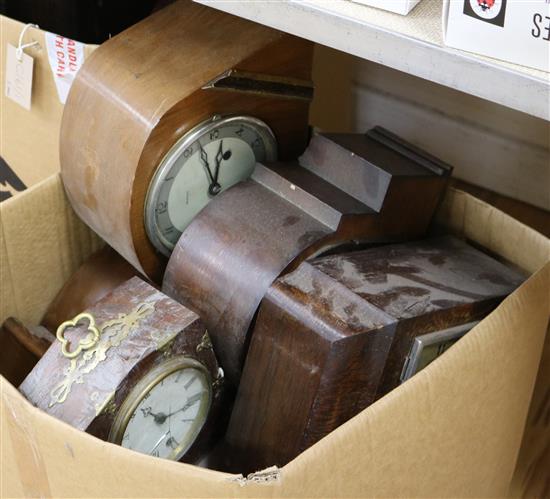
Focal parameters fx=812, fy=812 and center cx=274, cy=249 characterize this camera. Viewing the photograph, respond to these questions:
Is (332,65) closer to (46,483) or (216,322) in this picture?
(216,322)

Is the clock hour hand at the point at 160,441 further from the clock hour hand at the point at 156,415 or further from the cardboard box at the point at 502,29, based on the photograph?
the cardboard box at the point at 502,29

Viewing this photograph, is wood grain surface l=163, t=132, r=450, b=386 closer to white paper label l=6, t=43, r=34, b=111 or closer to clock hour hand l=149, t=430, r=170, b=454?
clock hour hand l=149, t=430, r=170, b=454

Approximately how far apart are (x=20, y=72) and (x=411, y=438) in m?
0.83

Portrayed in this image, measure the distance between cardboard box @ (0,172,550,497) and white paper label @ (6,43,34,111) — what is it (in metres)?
0.27

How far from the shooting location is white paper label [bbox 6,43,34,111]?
3.96 ft

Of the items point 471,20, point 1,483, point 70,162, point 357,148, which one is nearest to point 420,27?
point 471,20

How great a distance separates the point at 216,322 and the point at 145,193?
0.18 m

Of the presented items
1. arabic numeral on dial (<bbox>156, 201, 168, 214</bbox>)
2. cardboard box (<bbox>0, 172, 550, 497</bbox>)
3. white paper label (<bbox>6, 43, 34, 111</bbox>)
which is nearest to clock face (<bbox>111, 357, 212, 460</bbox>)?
cardboard box (<bbox>0, 172, 550, 497</bbox>)

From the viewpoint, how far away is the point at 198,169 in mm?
1000

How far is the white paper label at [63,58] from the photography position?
3.73 ft

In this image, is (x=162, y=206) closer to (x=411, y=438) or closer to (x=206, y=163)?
(x=206, y=163)

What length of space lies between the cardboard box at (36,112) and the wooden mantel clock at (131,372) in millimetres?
427

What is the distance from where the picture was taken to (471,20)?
65 cm

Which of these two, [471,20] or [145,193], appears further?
[145,193]
